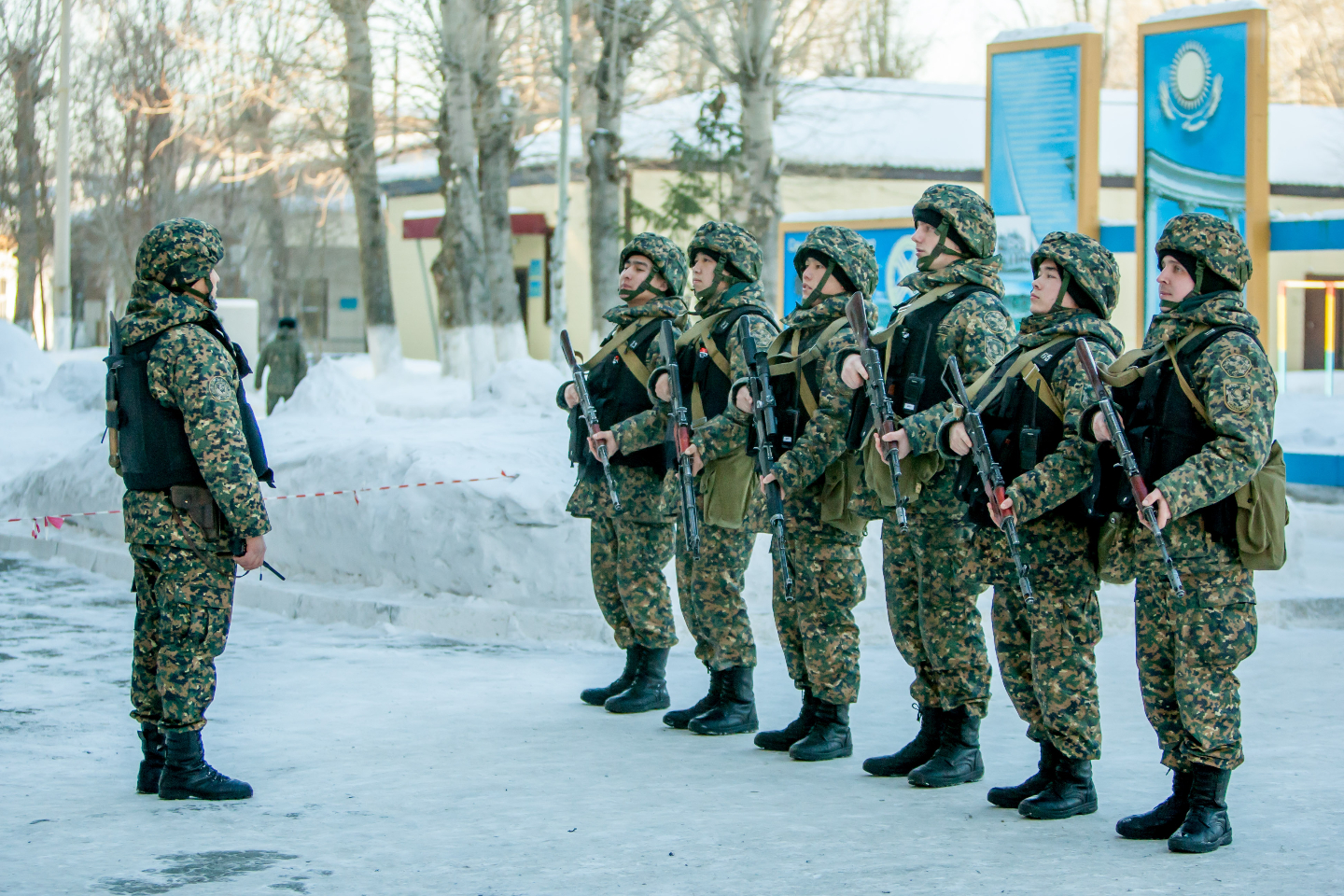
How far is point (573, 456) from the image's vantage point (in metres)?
6.68

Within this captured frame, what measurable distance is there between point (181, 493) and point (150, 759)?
986 millimetres

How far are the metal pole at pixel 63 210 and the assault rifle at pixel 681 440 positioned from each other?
26.3m

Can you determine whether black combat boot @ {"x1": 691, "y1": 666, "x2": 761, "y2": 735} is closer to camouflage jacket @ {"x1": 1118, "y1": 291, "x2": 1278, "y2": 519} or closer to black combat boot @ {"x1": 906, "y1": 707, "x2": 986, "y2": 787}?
black combat boot @ {"x1": 906, "y1": 707, "x2": 986, "y2": 787}

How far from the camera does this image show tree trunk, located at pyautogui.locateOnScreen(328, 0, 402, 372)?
23.0 m

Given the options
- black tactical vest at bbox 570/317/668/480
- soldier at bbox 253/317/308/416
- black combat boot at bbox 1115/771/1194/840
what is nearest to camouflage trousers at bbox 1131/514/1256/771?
black combat boot at bbox 1115/771/1194/840

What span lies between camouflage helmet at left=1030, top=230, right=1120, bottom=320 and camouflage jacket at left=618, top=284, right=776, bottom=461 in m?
1.36

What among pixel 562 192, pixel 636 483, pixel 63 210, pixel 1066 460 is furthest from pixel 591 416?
pixel 63 210

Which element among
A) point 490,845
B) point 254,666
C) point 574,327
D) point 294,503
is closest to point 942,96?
point 574,327

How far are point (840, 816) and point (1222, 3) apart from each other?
10379 mm

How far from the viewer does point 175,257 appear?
5.11m

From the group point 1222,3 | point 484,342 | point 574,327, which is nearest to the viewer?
point 1222,3

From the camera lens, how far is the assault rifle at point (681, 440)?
602 centimetres

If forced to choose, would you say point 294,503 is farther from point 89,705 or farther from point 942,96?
point 942,96

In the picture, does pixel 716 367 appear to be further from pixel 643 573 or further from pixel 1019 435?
pixel 1019 435
